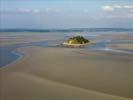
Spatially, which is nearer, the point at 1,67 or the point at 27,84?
the point at 27,84

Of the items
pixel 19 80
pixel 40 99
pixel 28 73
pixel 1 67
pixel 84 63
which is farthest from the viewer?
pixel 84 63

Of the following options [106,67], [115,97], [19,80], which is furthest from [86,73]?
[115,97]

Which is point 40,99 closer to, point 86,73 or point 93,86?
point 93,86

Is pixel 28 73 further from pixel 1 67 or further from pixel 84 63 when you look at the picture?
pixel 84 63

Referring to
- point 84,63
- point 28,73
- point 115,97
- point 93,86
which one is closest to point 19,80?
point 28,73

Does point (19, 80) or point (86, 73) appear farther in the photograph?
point (86, 73)

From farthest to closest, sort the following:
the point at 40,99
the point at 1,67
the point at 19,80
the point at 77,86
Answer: the point at 1,67 < the point at 19,80 < the point at 77,86 < the point at 40,99
